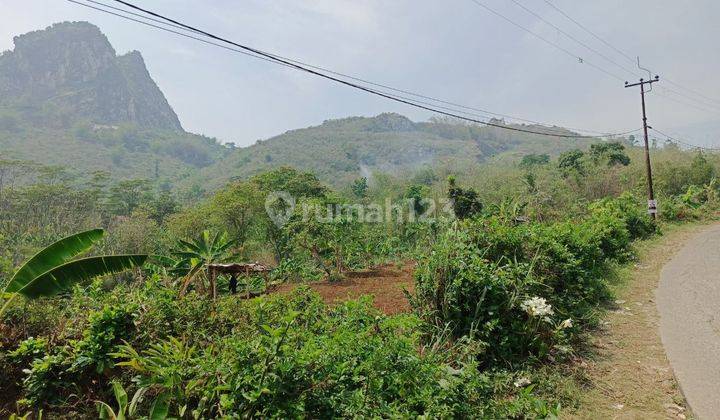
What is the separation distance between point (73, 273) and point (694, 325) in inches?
325

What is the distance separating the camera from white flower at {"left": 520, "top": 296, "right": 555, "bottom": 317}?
479 cm

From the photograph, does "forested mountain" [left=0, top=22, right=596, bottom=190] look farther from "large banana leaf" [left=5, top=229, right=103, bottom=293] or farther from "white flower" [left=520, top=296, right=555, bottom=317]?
"large banana leaf" [left=5, top=229, right=103, bottom=293]

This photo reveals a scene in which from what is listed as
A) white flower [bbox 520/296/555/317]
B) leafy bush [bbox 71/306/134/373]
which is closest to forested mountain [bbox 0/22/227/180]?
leafy bush [bbox 71/306/134/373]

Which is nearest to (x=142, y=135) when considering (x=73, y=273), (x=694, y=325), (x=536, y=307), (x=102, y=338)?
(x=73, y=273)

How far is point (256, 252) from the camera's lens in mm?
21719

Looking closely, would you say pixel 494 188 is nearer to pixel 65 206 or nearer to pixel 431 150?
pixel 65 206

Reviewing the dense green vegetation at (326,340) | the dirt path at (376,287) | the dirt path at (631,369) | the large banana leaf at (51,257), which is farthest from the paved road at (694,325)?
the large banana leaf at (51,257)

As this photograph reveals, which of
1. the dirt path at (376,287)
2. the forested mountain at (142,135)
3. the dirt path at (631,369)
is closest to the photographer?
the dirt path at (631,369)

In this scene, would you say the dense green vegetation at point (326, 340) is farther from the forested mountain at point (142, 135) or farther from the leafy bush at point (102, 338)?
the forested mountain at point (142, 135)

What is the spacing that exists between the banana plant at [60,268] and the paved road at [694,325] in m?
6.14

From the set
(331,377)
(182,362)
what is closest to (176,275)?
(182,362)

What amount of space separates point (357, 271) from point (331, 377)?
9.85m

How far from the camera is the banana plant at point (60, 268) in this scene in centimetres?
381

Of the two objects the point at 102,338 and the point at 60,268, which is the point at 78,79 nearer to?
the point at 60,268
